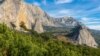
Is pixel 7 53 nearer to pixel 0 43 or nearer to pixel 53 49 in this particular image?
pixel 0 43

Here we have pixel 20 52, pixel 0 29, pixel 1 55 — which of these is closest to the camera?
pixel 1 55

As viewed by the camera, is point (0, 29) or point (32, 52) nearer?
point (32, 52)

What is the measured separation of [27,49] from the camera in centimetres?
10388

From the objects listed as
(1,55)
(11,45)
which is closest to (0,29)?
(11,45)

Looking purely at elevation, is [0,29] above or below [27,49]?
above

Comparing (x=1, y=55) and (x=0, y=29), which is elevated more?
(x=0, y=29)

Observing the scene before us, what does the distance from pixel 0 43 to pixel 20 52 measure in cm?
778

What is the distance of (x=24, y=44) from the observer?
10712cm

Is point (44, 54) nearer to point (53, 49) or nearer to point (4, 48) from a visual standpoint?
point (53, 49)

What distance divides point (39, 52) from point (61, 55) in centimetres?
816

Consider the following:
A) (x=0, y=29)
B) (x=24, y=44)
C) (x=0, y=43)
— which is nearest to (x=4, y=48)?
(x=0, y=43)

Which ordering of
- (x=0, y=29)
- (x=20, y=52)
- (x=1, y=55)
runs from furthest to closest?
(x=0, y=29) → (x=20, y=52) → (x=1, y=55)

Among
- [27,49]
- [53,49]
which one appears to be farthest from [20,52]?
[53,49]

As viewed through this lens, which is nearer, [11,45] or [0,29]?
[11,45]
